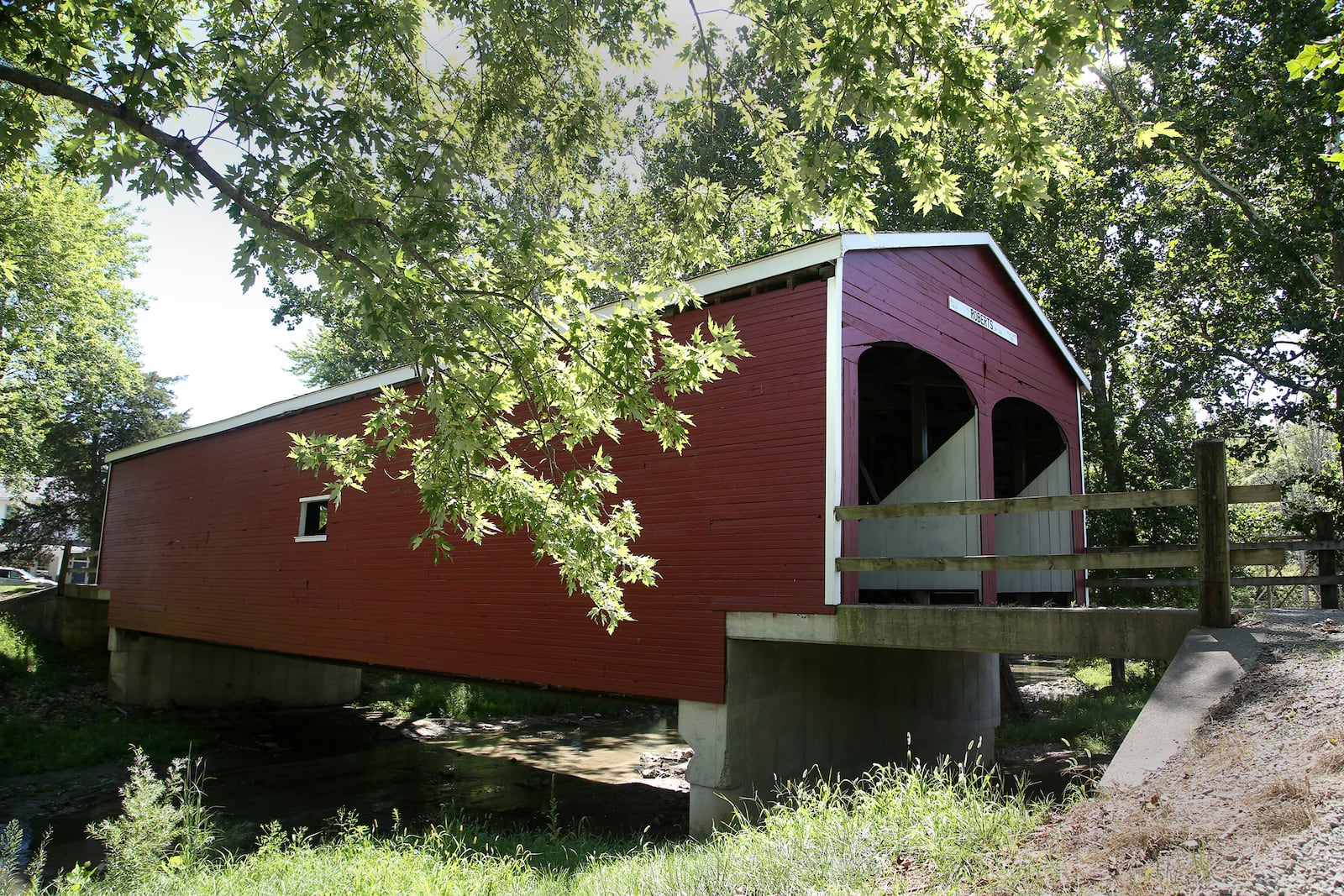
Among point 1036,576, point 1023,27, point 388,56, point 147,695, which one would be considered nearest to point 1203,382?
point 1036,576

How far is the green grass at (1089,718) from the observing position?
493 inches

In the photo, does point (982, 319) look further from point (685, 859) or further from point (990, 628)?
point (685, 859)

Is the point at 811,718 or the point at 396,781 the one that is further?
the point at 396,781

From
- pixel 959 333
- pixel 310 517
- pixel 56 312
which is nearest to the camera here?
pixel 959 333

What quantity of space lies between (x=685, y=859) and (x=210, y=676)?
16.9 m

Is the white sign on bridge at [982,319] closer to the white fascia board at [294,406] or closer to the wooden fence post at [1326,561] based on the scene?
the wooden fence post at [1326,561]

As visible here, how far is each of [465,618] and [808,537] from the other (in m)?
5.01

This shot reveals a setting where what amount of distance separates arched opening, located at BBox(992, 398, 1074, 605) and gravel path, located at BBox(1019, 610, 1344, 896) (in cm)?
597

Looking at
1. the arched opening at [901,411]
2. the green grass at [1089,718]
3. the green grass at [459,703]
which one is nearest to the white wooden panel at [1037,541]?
the arched opening at [901,411]

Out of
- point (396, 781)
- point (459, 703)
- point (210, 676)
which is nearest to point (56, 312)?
point (210, 676)

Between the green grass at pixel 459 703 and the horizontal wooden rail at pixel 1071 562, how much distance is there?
12.4 m

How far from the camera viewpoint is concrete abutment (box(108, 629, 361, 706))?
17422 mm

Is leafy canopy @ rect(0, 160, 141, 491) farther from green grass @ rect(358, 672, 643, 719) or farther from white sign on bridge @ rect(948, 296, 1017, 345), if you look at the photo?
white sign on bridge @ rect(948, 296, 1017, 345)

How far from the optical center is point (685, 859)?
4859 mm
